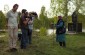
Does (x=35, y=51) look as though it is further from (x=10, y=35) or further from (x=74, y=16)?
(x=74, y=16)

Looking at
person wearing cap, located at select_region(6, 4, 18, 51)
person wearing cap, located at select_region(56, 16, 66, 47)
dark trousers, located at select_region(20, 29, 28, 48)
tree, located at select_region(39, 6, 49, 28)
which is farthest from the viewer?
tree, located at select_region(39, 6, 49, 28)

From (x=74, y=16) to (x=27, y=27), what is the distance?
15.6 meters

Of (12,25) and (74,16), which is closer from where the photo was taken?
(12,25)

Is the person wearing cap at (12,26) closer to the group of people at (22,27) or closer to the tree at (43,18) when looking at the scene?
the group of people at (22,27)

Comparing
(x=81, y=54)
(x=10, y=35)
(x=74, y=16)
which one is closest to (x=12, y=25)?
(x=10, y=35)

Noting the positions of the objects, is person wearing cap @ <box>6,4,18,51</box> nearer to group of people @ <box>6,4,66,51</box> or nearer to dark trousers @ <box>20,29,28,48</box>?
group of people @ <box>6,4,66,51</box>

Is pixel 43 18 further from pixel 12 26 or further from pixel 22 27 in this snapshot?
pixel 12 26

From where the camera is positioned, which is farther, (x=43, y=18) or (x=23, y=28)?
(x=43, y=18)

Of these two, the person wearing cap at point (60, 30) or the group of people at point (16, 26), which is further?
the person wearing cap at point (60, 30)

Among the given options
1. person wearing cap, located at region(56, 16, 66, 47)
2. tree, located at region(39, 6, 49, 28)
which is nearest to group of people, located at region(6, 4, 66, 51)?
person wearing cap, located at region(56, 16, 66, 47)

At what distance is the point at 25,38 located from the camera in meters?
13.7

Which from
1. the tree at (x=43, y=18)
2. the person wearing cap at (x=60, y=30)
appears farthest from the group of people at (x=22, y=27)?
the tree at (x=43, y=18)

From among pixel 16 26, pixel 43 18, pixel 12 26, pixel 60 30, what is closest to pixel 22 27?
pixel 16 26

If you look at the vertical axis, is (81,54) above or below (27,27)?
below
